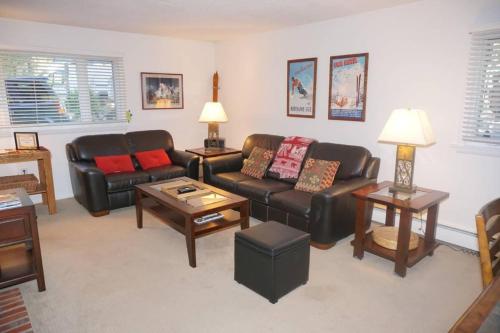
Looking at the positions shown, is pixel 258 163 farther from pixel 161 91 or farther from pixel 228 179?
pixel 161 91

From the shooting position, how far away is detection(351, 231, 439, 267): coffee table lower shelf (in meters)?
2.78

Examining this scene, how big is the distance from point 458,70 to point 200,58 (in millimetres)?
3803

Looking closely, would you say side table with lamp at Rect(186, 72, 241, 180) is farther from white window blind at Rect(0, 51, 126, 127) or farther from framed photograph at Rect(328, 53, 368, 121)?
framed photograph at Rect(328, 53, 368, 121)

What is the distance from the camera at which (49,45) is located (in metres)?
4.25

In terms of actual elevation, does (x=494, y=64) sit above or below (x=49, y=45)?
below

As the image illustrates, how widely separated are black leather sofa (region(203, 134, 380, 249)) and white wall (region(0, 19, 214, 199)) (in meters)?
1.47

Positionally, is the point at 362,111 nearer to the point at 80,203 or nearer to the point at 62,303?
the point at 62,303

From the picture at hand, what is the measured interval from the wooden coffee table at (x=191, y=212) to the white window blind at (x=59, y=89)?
1.92m

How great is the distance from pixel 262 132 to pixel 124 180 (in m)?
2.07

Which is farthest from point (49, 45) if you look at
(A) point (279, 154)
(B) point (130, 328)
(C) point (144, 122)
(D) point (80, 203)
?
(B) point (130, 328)

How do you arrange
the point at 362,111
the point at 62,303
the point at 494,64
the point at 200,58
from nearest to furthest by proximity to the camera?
the point at 62,303
the point at 494,64
the point at 362,111
the point at 200,58

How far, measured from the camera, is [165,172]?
436 cm

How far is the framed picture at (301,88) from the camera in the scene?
4.23m

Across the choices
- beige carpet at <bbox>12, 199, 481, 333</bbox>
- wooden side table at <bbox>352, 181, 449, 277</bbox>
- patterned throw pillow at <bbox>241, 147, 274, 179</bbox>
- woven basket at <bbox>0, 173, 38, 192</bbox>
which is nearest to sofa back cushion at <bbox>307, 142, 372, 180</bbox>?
wooden side table at <bbox>352, 181, 449, 277</bbox>
